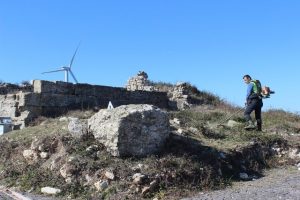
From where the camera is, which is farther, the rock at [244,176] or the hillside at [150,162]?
the rock at [244,176]

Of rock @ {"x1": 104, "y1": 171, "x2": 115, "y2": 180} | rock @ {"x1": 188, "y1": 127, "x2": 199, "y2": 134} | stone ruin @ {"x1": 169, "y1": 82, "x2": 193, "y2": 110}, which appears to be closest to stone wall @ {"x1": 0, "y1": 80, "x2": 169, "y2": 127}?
stone ruin @ {"x1": 169, "y1": 82, "x2": 193, "y2": 110}

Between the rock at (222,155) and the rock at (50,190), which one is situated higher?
the rock at (222,155)

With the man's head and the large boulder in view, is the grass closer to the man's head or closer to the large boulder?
the large boulder

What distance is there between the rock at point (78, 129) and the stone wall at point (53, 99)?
5.39m

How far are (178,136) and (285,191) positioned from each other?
10.8 ft

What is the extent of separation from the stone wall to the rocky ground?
8.69 metres

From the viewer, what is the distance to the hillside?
31.7 ft

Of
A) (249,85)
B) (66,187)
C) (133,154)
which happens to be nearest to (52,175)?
(66,187)

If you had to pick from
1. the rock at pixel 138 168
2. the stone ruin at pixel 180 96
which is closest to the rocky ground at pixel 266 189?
the rock at pixel 138 168

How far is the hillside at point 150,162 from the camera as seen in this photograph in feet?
31.7

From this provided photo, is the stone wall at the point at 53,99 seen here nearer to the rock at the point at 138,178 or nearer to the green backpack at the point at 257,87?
the green backpack at the point at 257,87

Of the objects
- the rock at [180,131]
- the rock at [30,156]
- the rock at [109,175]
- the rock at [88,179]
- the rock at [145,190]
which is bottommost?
the rock at [145,190]

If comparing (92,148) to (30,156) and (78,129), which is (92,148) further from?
(30,156)

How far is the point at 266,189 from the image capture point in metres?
9.53
